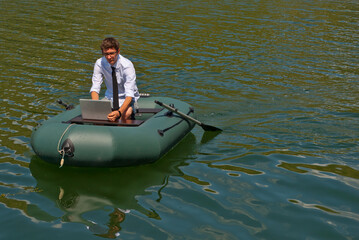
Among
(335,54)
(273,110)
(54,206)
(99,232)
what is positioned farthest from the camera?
(335,54)

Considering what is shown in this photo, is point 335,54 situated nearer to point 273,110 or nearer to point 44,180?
point 273,110

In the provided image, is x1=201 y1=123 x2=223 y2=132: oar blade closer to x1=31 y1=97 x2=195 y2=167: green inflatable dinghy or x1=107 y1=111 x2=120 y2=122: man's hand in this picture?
x1=31 y1=97 x2=195 y2=167: green inflatable dinghy

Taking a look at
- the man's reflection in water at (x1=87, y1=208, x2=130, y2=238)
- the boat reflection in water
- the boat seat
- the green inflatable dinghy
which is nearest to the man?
the boat seat

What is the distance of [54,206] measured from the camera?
6.01 meters

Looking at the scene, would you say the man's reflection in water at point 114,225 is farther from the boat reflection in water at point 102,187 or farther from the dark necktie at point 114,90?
the dark necktie at point 114,90

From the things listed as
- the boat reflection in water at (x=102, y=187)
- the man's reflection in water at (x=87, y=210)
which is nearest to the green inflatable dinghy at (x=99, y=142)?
the boat reflection in water at (x=102, y=187)

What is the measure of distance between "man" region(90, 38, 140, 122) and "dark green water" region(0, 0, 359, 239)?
102cm

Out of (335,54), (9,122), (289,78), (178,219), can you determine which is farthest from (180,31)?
(178,219)

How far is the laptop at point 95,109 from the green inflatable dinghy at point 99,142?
0.08 m

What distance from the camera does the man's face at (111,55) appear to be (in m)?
7.26

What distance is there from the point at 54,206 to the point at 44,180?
868 millimetres

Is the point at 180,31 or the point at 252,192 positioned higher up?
the point at 180,31

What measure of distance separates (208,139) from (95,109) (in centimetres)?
222

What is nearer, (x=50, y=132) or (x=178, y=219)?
(x=178, y=219)
